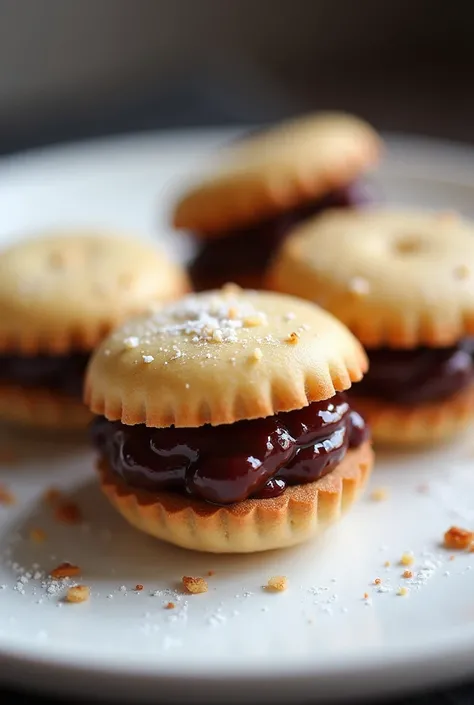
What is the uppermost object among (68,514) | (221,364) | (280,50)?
(280,50)

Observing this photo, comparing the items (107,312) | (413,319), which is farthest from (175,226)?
(413,319)

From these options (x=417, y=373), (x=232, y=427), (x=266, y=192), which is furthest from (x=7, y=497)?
(x=266, y=192)

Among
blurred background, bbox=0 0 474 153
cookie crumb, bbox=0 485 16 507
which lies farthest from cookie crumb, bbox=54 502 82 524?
blurred background, bbox=0 0 474 153

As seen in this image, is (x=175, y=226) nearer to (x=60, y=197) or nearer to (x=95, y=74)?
(x=60, y=197)

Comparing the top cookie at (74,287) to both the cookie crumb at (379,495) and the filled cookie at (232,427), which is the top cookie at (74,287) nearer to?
the filled cookie at (232,427)

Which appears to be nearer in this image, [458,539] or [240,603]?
[240,603]

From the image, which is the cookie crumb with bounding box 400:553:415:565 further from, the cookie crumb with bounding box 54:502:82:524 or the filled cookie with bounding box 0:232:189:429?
the filled cookie with bounding box 0:232:189:429

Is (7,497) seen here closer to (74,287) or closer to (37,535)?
(37,535)
